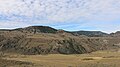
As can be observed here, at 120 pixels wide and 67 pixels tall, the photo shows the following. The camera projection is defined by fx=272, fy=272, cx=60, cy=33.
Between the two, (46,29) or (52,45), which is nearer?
(52,45)

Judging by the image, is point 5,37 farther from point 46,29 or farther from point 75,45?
point 46,29

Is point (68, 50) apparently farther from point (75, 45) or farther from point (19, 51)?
point (19, 51)

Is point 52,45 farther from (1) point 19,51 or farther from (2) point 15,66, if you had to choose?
(2) point 15,66

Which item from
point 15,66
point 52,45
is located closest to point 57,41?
point 52,45

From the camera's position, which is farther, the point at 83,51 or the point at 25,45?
the point at 83,51

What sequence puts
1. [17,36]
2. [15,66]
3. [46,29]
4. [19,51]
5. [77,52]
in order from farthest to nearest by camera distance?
1. [46,29]
2. [17,36]
3. [77,52]
4. [19,51]
5. [15,66]

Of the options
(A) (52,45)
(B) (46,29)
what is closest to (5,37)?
(A) (52,45)

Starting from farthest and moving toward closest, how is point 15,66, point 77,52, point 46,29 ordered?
point 46,29
point 77,52
point 15,66

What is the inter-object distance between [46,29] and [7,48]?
2988 inches

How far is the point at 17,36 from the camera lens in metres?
108

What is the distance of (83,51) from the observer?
104m

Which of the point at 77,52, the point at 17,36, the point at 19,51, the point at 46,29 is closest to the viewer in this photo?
the point at 19,51

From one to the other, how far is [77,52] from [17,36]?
2531 centimetres

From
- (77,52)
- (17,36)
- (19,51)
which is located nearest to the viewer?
(19,51)
